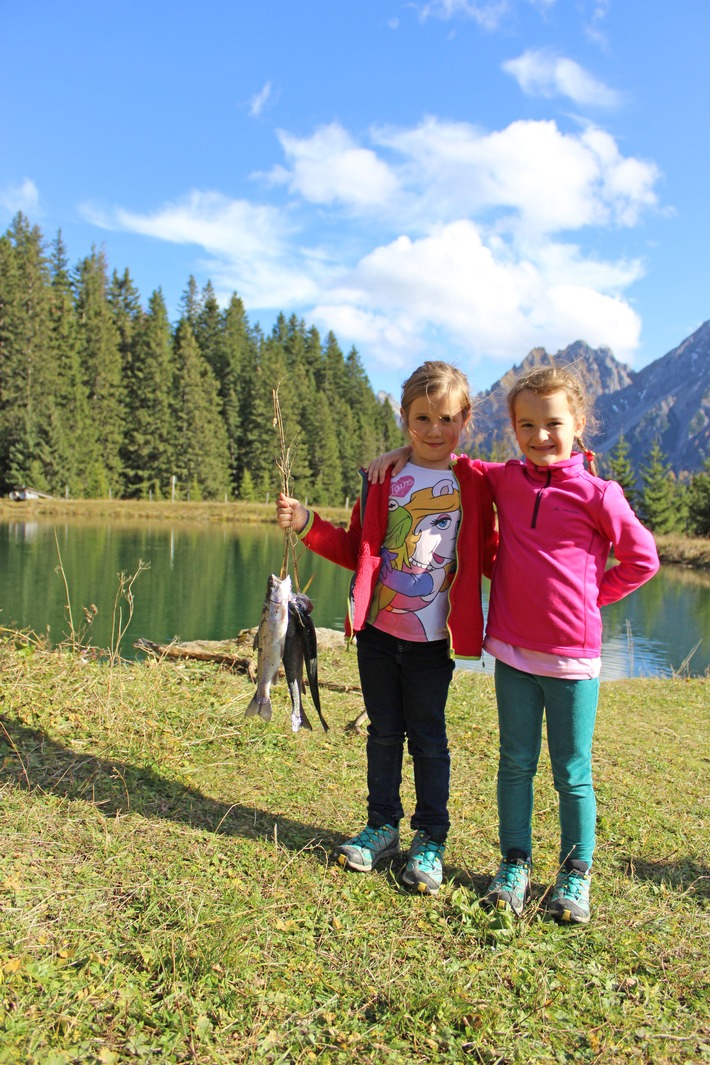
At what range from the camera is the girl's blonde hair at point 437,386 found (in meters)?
2.96

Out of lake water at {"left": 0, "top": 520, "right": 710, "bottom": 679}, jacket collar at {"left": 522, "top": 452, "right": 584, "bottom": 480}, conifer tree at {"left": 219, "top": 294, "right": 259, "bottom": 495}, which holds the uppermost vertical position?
conifer tree at {"left": 219, "top": 294, "right": 259, "bottom": 495}

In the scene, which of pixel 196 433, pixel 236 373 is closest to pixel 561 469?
pixel 196 433

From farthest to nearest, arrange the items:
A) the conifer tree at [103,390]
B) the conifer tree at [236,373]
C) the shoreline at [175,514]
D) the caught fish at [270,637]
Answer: the conifer tree at [236,373], the conifer tree at [103,390], the shoreline at [175,514], the caught fish at [270,637]

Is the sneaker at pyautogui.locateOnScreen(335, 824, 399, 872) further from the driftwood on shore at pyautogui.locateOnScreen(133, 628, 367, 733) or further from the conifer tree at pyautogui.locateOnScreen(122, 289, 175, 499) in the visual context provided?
the conifer tree at pyautogui.locateOnScreen(122, 289, 175, 499)

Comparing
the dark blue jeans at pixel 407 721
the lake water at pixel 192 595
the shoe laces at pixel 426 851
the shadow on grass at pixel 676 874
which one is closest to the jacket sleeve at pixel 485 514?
A: the dark blue jeans at pixel 407 721

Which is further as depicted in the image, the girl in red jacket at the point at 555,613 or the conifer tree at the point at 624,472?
the conifer tree at the point at 624,472

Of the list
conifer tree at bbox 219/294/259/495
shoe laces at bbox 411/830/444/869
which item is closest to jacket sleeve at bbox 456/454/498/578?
shoe laces at bbox 411/830/444/869

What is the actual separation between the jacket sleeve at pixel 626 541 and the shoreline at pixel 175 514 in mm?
30933

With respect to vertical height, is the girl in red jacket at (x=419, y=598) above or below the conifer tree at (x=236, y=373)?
below

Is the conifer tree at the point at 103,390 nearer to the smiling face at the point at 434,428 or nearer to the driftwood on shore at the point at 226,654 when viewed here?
the driftwood on shore at the point at 226,654

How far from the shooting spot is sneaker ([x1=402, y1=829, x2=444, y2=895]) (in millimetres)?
2760

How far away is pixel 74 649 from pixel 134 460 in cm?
4256

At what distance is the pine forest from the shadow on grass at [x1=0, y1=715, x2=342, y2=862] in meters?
31.3

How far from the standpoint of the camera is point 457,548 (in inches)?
116
